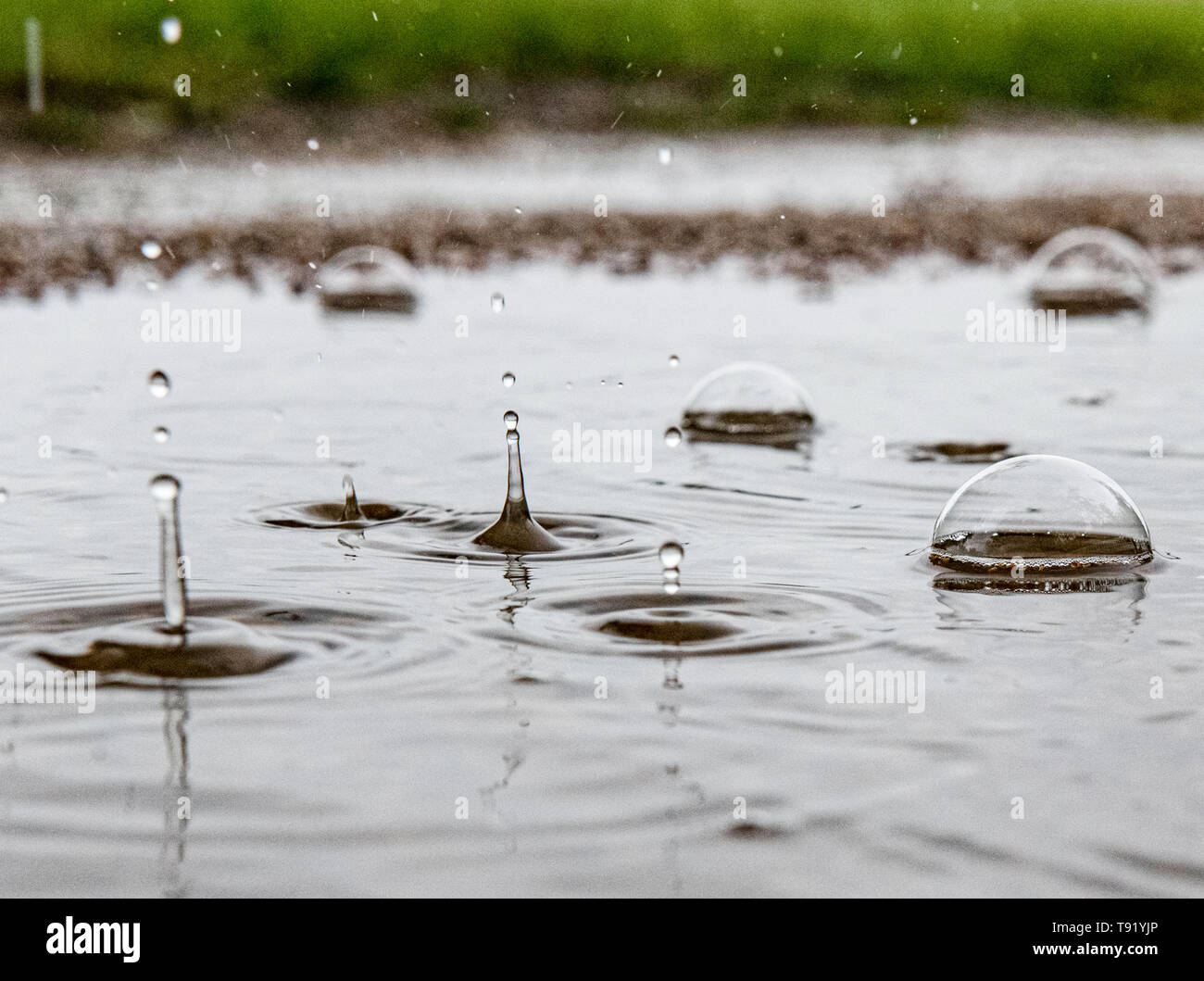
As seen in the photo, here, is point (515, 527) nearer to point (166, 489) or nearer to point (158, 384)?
point (166, 489)

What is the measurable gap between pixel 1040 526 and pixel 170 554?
228 cm

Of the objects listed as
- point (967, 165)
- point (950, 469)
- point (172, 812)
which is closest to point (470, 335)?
point (950, 469)

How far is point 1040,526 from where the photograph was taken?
521 cm

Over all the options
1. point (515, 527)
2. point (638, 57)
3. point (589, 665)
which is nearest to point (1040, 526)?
point (515, 527)

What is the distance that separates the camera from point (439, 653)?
427 centimetres

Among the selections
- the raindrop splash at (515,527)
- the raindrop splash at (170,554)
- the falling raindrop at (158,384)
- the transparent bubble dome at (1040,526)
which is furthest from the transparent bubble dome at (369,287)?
the raindrop splash at (170,554)

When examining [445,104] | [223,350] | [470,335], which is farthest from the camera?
[445,104]

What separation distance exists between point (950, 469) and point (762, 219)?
40.0 ft

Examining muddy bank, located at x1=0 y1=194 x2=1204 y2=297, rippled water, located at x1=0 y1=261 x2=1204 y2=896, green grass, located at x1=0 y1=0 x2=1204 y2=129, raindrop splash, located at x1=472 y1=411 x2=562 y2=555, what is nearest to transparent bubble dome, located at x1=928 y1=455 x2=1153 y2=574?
rippled water, located at x1=0 y1=261 x2=1204 y2=896

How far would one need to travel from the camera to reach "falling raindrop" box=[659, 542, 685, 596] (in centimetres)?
483

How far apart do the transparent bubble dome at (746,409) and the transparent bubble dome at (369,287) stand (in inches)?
177

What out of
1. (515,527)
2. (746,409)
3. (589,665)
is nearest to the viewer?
(589,665)

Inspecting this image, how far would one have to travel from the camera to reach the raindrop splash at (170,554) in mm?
4215
